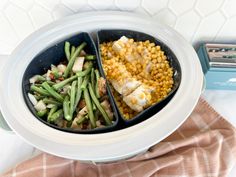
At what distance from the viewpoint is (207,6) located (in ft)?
2.14

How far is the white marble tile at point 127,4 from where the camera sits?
0.67 metres

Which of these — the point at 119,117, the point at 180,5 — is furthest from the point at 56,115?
the point at 180,5

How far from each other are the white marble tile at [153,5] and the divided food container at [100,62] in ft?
0.22

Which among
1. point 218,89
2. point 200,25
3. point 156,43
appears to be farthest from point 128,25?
point 218,89

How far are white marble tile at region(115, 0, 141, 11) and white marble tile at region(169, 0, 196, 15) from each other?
75mm

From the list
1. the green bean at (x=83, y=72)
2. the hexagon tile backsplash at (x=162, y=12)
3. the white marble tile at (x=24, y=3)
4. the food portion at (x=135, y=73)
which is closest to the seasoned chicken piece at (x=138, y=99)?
the food portion at (x=135, y=73)

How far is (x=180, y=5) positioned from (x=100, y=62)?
0.22 metres

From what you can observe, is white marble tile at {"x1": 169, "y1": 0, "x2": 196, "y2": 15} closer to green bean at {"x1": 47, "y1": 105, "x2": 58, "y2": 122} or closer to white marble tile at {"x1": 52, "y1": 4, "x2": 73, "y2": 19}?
white marble tile at {"x1": 52, "y1": 4, "x2": 73, "y2": 19}

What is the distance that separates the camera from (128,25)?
0.66 metres

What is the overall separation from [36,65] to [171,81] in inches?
11.2

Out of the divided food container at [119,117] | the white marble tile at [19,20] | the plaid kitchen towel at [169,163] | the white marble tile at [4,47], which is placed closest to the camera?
the divided food container at [119,117]

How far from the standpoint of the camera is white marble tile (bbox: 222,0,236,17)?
640mm

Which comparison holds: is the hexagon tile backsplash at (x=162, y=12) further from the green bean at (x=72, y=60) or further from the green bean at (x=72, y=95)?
the green bean at (x=72, y=95)

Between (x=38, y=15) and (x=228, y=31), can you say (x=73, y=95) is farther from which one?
(x=228, y=31)
